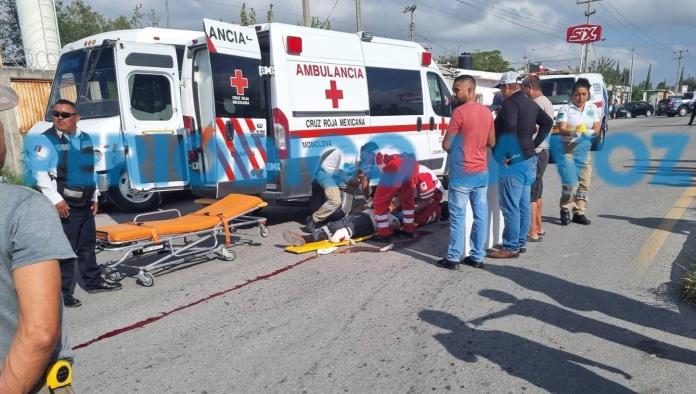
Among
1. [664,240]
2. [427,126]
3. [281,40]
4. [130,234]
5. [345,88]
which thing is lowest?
[664,240]

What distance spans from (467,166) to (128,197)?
6039 mm

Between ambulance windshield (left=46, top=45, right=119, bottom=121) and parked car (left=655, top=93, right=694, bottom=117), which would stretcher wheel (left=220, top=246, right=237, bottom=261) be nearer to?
ambulance windshield (left=46, top=45, right=119, bottom=121)

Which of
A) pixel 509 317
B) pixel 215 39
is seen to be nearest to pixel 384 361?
pixel 509 317

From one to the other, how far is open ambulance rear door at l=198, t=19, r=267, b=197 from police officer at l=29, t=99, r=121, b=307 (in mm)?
2266

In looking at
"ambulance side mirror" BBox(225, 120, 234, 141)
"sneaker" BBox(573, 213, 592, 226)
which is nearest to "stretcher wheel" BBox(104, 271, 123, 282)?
"ambulance side mirror" BBox(225, 120, 234, 141)

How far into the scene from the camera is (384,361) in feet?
10.7

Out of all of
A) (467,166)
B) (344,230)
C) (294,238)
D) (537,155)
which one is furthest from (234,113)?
(537,155)

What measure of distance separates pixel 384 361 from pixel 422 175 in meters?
3.60

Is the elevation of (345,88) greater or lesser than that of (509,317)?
greater

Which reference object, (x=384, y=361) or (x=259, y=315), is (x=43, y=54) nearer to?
(x=259, y=315)

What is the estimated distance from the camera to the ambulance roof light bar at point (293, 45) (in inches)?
258

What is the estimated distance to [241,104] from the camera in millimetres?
6934

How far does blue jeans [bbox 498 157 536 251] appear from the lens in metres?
5.32

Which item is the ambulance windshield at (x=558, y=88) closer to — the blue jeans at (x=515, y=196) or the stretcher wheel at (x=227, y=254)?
the blue jeans at (x=515, y=196)
